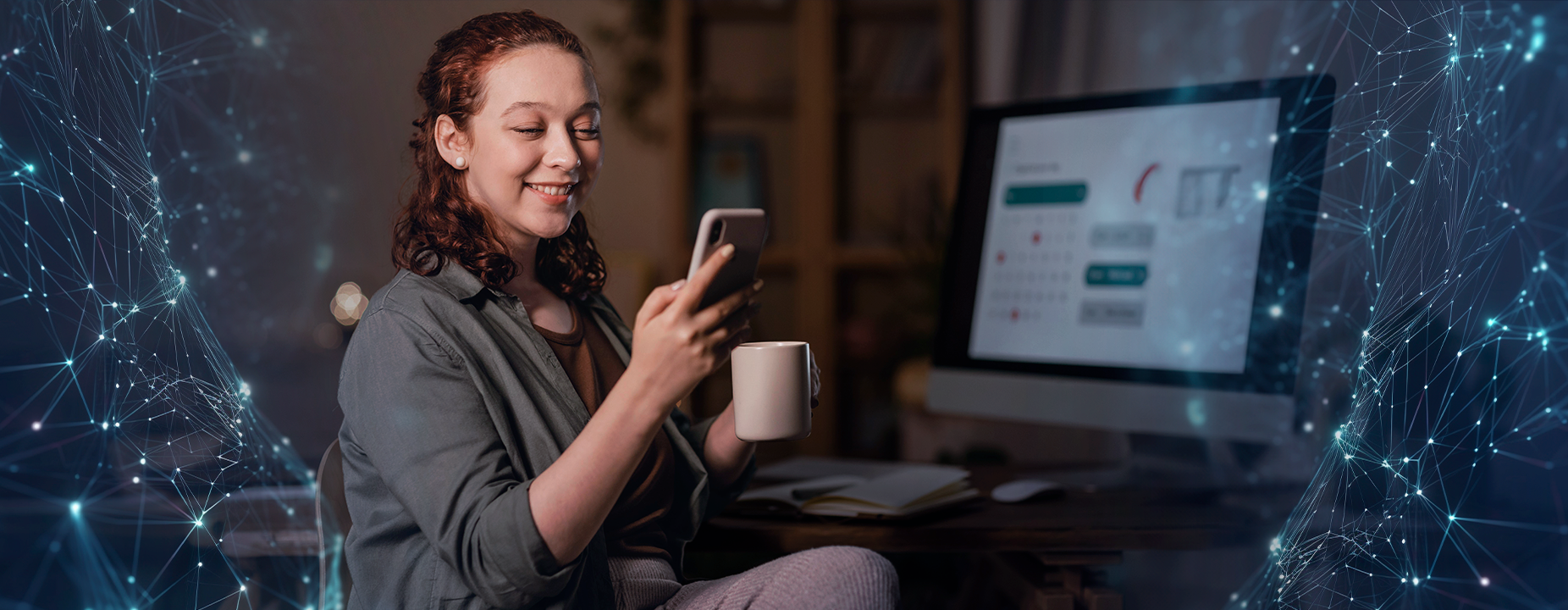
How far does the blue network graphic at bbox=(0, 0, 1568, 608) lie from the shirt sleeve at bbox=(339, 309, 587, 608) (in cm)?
16

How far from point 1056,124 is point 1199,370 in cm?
40

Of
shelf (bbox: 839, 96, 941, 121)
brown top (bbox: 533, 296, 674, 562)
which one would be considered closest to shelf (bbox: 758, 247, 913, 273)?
shelf (bbox: 839, 96, 941, 121)

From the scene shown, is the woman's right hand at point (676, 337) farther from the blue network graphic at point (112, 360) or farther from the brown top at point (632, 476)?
the blue network graphic at point (112, 360)

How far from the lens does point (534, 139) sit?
74 centimetres

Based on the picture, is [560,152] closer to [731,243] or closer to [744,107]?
[731,243]

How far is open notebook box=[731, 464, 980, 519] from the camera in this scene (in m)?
0.94

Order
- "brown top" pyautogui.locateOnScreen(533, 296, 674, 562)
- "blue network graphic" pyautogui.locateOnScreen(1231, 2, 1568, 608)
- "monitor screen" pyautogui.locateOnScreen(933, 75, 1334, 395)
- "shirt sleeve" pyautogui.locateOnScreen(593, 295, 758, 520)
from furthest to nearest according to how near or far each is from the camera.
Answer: "monitor screen" pyautogui.locateOnScreen(933, 75, 1334, 395) < "shirt sleeve" pyautogui.locateOnScreen(593, 295, 758, 520) < "brown top" pyautogui.locateOnScreen(533, 296, 674, 562) < "blue network graphic" pyautogui.locateOnScreen(1231, 2, 1568, 608)

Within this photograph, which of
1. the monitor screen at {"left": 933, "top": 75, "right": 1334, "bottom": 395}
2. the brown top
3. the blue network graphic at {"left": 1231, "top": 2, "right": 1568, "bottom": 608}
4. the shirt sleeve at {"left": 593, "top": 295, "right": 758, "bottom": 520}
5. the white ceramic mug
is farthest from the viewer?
the monitor screen at {"left": 933, "top": 75, "right": 1334, "bottom": 395}

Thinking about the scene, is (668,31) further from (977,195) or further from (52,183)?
(52,183)

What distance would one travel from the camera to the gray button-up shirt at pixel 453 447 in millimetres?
641

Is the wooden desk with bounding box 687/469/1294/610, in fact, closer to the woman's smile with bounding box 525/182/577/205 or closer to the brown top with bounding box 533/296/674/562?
the brown top with bounding box 533/296/674/562

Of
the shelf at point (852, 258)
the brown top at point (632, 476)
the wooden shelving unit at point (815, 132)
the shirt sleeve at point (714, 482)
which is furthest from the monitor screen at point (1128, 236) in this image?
the shelf at point (852, 258)

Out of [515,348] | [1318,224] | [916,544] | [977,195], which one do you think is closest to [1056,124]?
[977,195]

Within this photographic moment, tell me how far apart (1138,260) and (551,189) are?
2.49 feet
